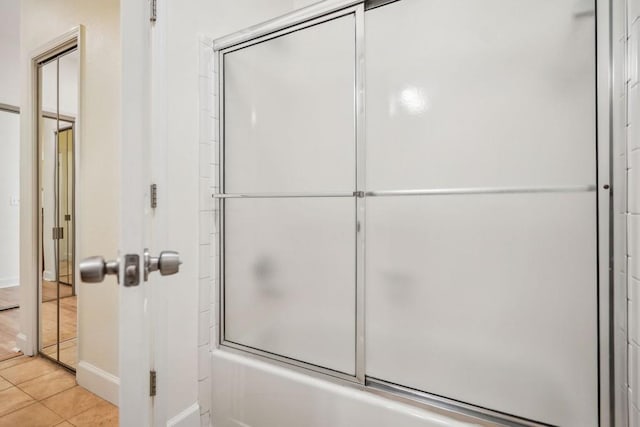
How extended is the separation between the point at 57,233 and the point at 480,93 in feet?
8.11

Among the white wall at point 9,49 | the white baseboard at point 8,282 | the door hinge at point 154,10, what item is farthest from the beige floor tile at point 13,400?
the white wall at point 9,49

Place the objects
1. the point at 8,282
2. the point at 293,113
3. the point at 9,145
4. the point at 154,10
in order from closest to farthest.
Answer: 1. the point at 154,10
2. the point at 293,113
3. the point at 9,145
4. the point at 8,282

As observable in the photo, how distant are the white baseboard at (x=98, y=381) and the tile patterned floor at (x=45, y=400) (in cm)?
3

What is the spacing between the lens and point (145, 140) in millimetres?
733

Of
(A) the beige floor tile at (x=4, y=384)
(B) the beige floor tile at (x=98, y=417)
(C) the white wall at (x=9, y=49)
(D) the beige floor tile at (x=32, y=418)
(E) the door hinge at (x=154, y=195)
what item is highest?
(C) the white wall at (x=9, y=49)

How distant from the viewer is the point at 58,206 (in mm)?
2061

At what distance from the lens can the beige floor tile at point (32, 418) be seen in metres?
1.59

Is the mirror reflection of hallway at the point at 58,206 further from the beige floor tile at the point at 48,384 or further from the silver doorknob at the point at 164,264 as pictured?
the silver doorknob at the point at 164,264

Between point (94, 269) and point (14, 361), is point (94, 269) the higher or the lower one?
the higher one

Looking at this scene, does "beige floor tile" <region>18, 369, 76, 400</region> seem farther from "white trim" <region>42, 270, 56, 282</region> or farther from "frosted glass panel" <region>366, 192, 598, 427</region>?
"frosted glass panel" <region>366, 192, 598, 427</region>

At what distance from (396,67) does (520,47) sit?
1.26 feet

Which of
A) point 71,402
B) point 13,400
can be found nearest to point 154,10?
point 71,402

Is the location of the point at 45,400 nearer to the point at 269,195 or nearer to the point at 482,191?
the point at 269,195

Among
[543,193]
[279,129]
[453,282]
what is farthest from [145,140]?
[543,193]
